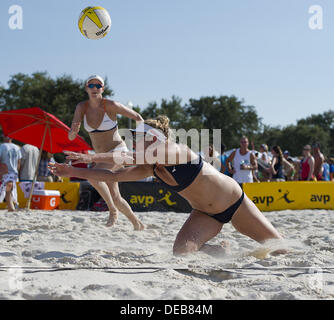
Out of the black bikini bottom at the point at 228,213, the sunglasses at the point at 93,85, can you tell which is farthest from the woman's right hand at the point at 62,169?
the sunglasses at the point at 93,85

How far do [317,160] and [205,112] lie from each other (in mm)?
50818

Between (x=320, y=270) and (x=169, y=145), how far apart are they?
1430 mm

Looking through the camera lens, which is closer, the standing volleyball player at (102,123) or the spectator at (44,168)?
the standing volleyball player at (102,123)

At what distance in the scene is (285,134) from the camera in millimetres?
60156

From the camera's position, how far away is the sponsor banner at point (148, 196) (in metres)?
8.60

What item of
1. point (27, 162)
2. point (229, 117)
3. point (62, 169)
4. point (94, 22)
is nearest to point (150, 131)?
point (62, 169)

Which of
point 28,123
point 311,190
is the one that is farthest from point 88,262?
point 311,190

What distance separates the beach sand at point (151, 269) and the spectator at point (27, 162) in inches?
178

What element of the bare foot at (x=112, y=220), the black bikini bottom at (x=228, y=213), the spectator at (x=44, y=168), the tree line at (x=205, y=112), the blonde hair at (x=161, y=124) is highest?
the tree line at (x=205, y=112)

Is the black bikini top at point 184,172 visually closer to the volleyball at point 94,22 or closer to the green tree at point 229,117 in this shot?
the volleyball at point 94,22

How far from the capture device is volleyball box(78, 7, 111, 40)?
190 inches

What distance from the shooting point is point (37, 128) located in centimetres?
781

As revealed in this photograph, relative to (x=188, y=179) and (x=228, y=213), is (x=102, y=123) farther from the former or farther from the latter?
(x=228, y=213)
